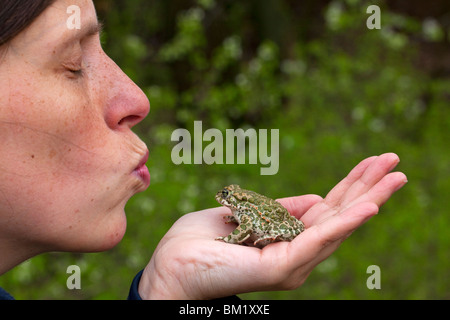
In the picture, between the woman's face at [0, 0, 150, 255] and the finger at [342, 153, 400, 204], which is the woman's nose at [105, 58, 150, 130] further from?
the finger at [342, 153, 400, 204]

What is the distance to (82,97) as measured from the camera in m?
2.34

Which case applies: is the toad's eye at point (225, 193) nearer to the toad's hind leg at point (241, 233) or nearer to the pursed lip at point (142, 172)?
the toad's hind leg at point (241, 233)

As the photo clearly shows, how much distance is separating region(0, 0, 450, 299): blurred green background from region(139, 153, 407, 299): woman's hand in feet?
9.95

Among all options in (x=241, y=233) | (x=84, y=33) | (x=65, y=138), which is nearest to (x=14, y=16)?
(x=84, y=33)

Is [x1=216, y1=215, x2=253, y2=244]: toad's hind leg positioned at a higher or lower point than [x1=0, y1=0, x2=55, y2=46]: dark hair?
lower

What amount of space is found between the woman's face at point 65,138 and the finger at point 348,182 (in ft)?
3.02

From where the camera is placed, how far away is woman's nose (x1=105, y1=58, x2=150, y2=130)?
2.46 metres

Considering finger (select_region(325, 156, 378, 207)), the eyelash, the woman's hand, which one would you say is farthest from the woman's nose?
finger (select_region(325, 156, 378, 207))

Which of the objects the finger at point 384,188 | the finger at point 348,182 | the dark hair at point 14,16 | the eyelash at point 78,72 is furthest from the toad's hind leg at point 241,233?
the dark hair at point 14,16

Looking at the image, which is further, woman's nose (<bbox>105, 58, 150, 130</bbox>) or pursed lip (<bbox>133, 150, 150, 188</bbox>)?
pursed lip (<bbox>133, 150, 150, 188</bbox>)

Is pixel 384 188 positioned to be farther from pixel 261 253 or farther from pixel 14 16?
pixel 14 16

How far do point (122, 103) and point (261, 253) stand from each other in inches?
33.9

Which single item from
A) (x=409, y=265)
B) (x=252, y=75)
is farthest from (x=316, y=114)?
(x=409, y=265)

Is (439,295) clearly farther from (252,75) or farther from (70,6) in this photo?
(70,6)
